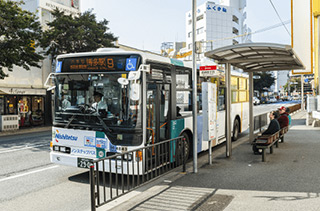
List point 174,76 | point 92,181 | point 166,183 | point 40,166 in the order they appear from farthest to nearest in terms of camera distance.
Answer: point 40,166, point 174,76, point 166,183, point 92,181

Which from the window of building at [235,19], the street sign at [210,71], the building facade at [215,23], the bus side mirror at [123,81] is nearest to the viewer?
the bus side mirror at [123,81]

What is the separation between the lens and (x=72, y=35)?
74.8ft

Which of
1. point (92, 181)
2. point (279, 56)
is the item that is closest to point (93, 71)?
point (92, 181)

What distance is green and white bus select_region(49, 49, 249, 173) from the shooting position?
245 inches

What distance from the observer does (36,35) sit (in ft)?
62.8

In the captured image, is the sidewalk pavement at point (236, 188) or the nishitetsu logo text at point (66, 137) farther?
the nishitetsu logo text at point (66, 137)

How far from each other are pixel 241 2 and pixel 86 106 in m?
83.4

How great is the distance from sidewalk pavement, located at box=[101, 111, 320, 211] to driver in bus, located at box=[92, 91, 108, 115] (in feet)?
5.95

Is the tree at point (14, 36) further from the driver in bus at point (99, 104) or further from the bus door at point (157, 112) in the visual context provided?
the bus door at point (157, 112)

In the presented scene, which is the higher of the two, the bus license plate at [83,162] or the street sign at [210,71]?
the street sign at [210,71]

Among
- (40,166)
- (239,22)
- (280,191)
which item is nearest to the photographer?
(280,191)

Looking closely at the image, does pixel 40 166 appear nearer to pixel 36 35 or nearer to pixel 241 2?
pixel 36 35

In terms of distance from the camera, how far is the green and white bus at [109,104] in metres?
6.21

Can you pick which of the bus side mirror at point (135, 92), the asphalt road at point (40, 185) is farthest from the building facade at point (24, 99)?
the bus side mirror at point (135, 92)
